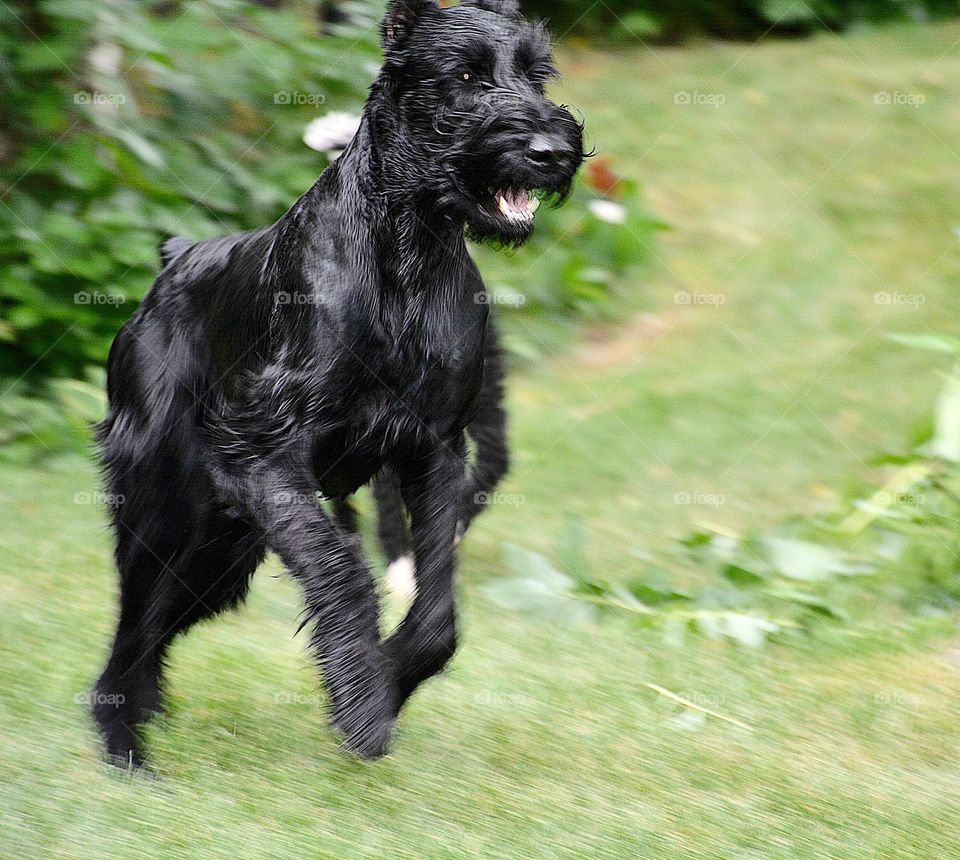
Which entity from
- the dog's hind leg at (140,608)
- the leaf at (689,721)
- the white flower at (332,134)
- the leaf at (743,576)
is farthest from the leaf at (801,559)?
the dog's hind leg at (140,608)

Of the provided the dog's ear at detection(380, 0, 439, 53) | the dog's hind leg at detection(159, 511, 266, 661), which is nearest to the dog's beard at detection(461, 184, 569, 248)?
the dog's ear at detection(380, 0, 439, 53)

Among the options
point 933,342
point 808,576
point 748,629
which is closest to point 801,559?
point 808,576

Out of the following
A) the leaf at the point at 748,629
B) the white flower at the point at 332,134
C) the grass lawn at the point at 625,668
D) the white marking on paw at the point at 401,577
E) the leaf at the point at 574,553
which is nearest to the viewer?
the grass lawn at the point at 625,668

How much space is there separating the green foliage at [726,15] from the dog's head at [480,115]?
348 inches

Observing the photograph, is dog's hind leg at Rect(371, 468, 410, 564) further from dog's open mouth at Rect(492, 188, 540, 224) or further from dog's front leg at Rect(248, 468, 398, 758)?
dog's open mouth at Rect(492, 188, 540, 224)

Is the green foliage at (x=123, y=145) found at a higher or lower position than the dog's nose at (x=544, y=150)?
lower

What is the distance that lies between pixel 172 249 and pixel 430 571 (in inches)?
58.6

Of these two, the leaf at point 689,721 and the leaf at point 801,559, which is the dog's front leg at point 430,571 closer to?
the leaf at point 689,721

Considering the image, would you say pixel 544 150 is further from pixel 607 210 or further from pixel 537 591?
pixel 607 210

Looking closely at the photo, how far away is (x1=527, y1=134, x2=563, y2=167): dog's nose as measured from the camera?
10.3ft

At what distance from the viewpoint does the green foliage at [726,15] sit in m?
12.1

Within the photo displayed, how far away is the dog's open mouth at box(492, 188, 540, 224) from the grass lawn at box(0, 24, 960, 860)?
4.50 feet

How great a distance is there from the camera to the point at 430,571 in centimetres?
333

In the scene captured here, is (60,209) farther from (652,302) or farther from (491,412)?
(652,302)
